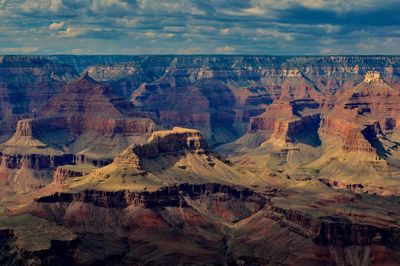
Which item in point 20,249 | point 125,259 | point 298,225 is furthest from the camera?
point 298,225

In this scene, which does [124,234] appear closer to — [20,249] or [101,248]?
[101,248]

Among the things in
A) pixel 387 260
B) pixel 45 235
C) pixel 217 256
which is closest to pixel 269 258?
pixel 217 256

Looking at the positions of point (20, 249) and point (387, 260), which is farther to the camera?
point (387, 260)

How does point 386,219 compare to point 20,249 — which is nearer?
point 20,249

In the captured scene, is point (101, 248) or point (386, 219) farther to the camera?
point (386, 219)

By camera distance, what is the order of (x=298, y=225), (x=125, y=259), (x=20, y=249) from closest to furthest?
(x=20, y=249) < (x=125, y=259) < (x=298, y=225)

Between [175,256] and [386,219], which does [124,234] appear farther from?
[386,219]

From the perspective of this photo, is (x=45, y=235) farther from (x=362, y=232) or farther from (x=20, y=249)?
(x=362, y=232)

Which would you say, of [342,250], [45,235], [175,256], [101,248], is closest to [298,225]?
[342,250]
